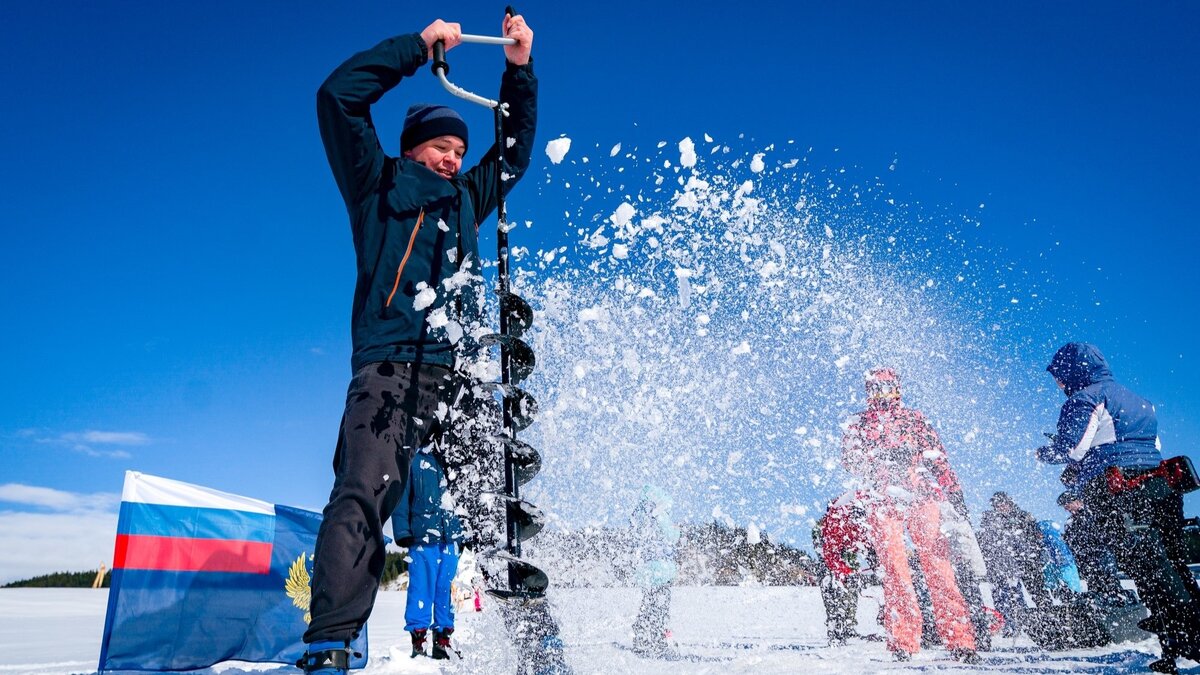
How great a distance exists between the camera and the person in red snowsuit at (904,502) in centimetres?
439

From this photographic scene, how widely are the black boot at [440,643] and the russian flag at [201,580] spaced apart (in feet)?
1.45

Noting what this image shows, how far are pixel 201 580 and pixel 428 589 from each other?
1512 millimetres

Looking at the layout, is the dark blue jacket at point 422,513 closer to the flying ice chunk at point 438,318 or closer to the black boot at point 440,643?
the black boot at point 440,643

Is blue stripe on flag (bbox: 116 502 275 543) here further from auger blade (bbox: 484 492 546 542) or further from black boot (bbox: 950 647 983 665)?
black boot (bbox: 950 647 983 665)

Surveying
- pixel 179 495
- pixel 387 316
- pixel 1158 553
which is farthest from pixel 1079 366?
pixel 179 495

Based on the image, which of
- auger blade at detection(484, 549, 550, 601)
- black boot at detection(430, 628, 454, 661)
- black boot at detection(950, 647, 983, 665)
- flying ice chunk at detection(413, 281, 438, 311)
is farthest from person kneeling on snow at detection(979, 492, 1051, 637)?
A: flying ice chunk at detection(413, 281, 438, 311)

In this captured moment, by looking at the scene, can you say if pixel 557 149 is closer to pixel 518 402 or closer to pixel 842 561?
pixel 518 402

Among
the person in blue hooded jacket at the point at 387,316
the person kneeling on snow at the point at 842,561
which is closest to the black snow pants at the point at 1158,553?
the person kneeling on snow at the point at 842,561

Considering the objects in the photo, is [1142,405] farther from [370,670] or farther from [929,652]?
[370,670]

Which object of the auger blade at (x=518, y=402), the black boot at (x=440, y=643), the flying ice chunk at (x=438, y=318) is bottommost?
the black boot at (x=440, y=643)

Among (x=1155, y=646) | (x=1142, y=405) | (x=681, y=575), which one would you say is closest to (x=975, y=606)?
(x=1155, y=646)

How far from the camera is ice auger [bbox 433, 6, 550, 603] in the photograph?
239 cm

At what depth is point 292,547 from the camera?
15.4ft

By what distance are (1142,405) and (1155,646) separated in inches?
74.8
